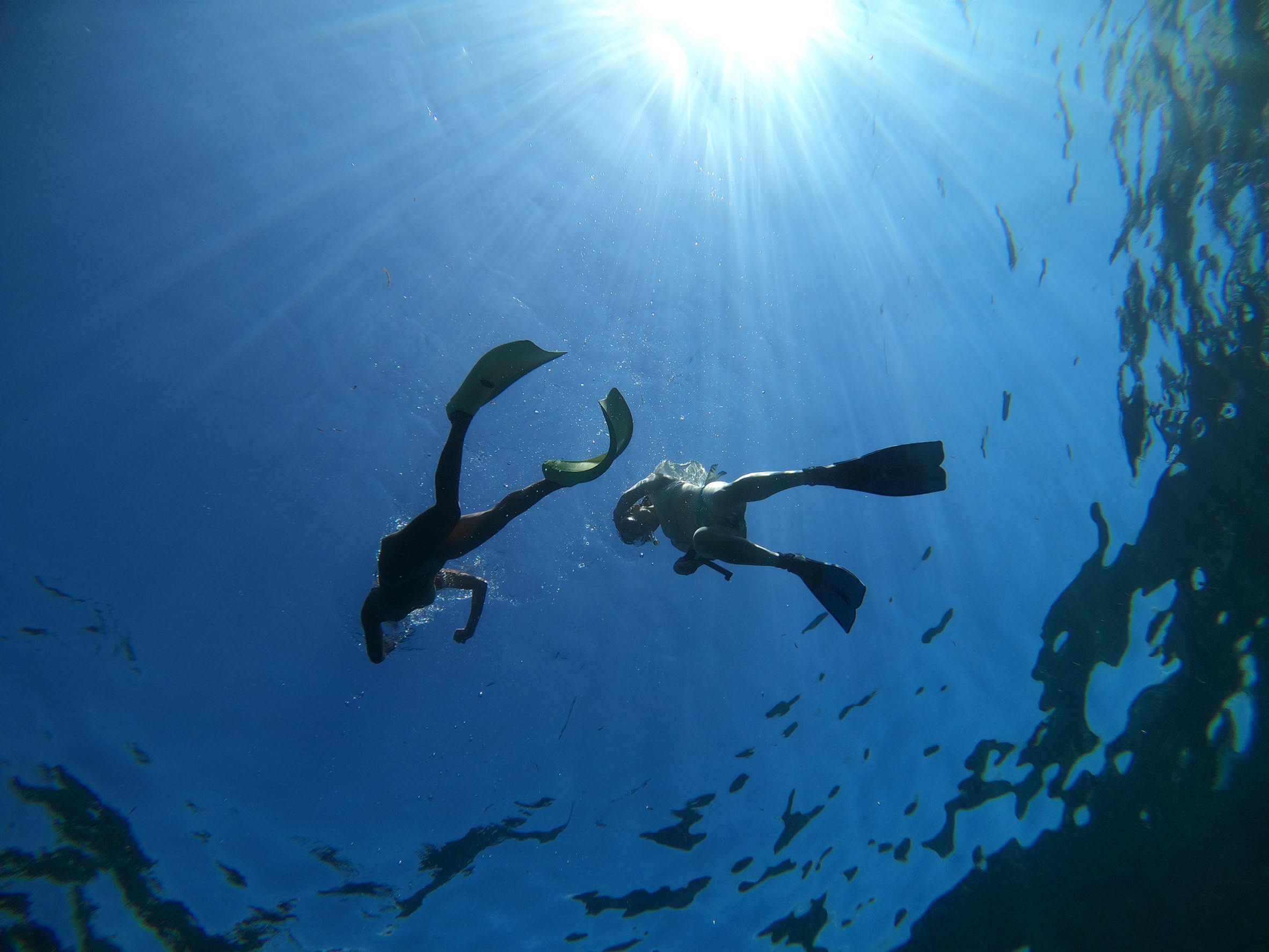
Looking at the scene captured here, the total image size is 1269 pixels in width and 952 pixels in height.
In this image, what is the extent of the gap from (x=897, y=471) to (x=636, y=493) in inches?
133

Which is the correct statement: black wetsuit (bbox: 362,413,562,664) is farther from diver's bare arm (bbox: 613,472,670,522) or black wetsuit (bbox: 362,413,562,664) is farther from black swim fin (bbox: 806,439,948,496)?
black swim fin (bbox: 806,439,948,496)

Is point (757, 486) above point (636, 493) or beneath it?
beneath

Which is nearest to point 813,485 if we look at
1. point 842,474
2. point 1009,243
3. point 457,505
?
point 842,474

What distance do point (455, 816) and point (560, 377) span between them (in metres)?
10.5

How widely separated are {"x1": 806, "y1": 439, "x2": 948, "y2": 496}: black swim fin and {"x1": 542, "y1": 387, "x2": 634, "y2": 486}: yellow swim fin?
1.94 meters

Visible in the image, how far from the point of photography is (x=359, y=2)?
358 inches

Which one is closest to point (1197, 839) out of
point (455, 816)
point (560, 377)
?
point (455, 816)

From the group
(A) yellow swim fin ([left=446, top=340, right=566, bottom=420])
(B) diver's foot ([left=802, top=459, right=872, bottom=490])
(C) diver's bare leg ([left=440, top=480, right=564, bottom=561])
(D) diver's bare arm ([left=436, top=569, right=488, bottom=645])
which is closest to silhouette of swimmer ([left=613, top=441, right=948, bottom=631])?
(B) diver's foot ([left=802, top=459, right=872, bottom=490])

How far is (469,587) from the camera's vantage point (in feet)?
22.8

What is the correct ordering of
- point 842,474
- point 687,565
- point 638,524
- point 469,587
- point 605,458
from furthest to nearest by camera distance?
point 638,524 → point 469,587 → point 687,565 → point 842,474 → point 605,458

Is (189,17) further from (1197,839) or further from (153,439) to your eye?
(1197,839)

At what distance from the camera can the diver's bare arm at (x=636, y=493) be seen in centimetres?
738

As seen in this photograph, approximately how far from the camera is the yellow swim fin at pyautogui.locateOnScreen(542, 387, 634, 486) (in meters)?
5.00

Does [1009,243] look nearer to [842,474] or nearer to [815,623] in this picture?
[815,623]
